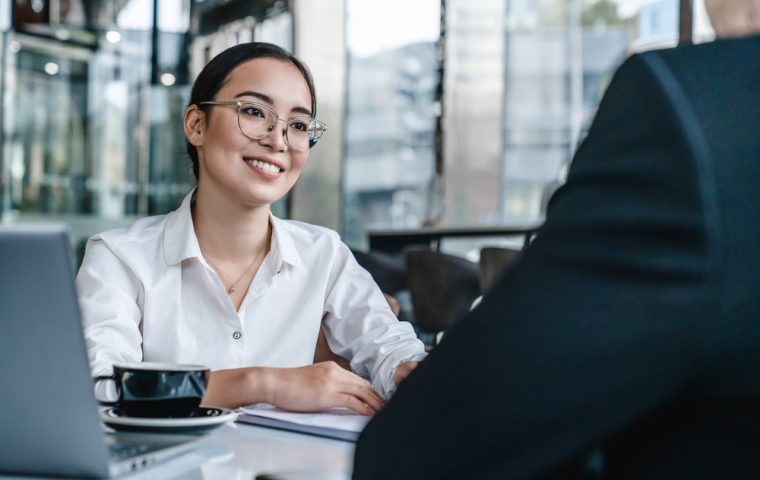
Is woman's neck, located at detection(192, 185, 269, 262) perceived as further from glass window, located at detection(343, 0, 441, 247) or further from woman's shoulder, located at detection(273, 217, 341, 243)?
glass window, located at detection(343, 0, 441, 247)

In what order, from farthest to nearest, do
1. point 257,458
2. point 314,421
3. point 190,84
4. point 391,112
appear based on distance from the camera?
point 391,112 → point 190,84 → point 314,421 → point 257,458

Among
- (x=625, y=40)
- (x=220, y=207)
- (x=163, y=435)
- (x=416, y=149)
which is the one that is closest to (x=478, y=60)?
(x=416, y=149)

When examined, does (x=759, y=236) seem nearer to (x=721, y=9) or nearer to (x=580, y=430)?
(x=580, y=430)

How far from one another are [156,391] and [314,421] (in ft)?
0.83

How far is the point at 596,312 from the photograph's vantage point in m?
0.61

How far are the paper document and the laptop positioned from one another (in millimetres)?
360

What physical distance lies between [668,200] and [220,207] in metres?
1.41

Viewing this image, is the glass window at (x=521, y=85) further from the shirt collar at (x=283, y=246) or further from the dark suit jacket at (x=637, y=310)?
the dark suit jacket at (x=637, y=310)

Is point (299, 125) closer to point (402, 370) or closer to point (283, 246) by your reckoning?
point (283, 246)

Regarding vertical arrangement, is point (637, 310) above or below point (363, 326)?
above

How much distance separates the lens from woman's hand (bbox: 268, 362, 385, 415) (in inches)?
52.8

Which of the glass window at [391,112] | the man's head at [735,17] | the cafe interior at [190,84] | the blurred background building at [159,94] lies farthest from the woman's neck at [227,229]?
the glass window at [391,112]

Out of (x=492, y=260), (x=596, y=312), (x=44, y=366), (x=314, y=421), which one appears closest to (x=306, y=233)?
(x=314, y=421)

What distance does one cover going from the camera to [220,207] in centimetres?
191
